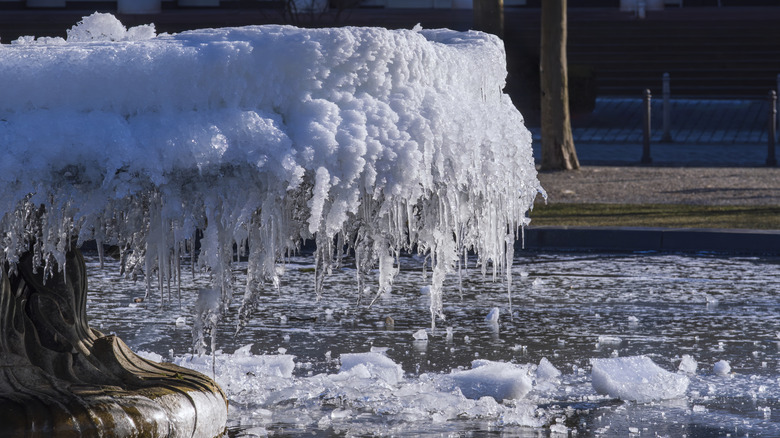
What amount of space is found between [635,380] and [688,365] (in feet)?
1.95

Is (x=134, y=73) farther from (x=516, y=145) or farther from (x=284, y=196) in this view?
(x=516, y=145)

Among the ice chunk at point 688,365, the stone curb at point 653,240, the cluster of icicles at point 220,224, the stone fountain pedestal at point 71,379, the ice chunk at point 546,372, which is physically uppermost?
the cluster of icicles at point 220,224

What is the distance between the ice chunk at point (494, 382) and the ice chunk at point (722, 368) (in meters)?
0.87

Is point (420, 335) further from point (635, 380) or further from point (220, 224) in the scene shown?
point (220, 224)

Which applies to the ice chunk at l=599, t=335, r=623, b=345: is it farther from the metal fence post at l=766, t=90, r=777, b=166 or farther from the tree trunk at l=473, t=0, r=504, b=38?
the metal fence post at l=766, t=90, r=777, b=166

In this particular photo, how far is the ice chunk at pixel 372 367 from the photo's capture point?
4.86 m

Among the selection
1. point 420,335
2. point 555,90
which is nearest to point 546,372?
point 420,335

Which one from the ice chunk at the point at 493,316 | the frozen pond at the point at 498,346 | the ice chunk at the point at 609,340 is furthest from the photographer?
the ice chunk at the point at 493,316

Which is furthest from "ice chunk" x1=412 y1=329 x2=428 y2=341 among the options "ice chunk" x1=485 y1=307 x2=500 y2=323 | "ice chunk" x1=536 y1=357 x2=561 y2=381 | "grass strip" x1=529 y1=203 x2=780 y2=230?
"grass strip" x1=529 y1=203 x2=780 y2=230

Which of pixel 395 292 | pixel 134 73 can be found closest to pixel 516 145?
pixel 134 73

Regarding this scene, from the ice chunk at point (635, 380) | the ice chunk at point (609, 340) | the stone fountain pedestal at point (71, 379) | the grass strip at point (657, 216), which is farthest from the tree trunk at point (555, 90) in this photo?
the stone fountain pedestal at point (71, 379)

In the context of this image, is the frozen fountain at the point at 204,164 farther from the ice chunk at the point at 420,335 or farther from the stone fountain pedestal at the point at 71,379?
the ice chunk at the point at 420,335

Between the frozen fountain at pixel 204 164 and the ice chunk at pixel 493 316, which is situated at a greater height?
the frozen fountain at pixel 204 164

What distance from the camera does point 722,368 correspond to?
5.11 m
